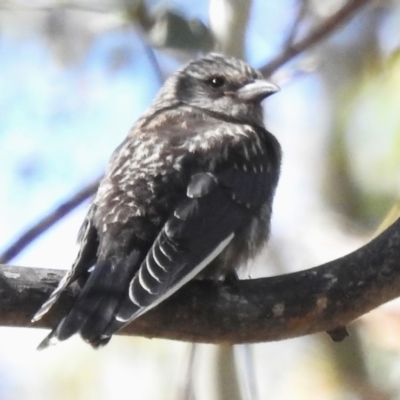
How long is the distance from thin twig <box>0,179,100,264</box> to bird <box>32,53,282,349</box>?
7.9 inches

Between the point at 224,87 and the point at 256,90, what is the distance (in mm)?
190

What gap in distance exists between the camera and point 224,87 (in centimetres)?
387

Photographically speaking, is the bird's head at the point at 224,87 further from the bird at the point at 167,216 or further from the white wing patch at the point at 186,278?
A: the white wing patch at the point at 186,278

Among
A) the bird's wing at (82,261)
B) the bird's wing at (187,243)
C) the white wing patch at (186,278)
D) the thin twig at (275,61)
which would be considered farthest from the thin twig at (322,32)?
the bird's wing at (82,261)

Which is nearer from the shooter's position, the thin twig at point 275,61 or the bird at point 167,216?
the bird at point 167,216

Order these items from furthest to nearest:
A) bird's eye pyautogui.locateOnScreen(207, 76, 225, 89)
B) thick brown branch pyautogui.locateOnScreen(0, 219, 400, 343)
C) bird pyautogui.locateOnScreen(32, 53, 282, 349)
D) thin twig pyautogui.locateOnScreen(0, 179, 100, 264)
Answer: bird's eye pyautogui.locateOnScreen(207, 76, 225, 89)
thin twig pyautogui.locateOnScreen(0, 179, 100, 264)
thick brown branch pyautogui.locateOnScreen(0, 219, 400, 343)
bird pyautogui.locateOnScreen(32, 53, 282, 349)

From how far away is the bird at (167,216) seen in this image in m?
2.49

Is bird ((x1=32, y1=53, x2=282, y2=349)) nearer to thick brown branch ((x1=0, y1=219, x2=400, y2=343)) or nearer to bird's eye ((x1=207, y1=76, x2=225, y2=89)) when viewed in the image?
thick brown branch ((x1=0, y1=219, x2=400, y2=343))

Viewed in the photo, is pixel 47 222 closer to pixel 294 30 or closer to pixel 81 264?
pixel 81 264

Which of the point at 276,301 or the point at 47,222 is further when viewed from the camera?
the point at 47,222

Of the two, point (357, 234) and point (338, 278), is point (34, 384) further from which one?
point (338, 278)

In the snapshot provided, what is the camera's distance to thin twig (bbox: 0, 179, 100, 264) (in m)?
3.08

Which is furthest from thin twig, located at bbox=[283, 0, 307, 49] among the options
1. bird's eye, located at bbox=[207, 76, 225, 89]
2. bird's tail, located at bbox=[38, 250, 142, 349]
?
bird's tail, located at bbox=[38, 250, 142, 349]

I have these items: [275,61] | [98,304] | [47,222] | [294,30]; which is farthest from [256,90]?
[98,304]
